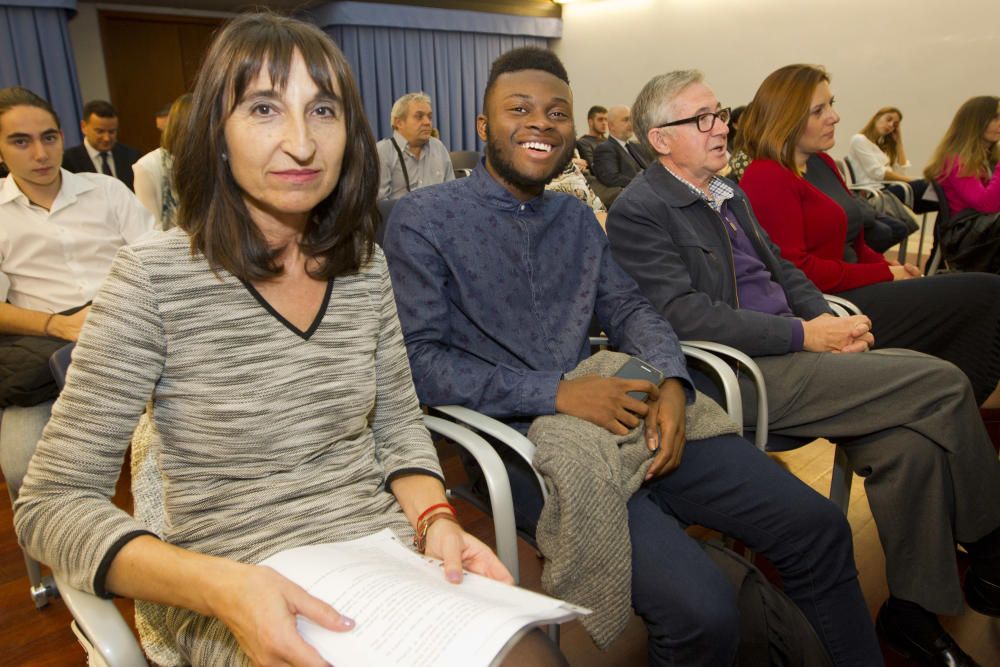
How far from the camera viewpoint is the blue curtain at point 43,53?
610 cm

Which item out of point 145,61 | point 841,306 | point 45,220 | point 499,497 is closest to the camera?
point 499,497

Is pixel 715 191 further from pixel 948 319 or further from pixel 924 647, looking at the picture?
pixel 924 647

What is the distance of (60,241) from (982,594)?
2736 millimetres

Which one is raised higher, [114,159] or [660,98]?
[660,98]

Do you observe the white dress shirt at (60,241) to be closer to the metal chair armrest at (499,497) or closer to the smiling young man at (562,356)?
the smiling young man at (562,356)

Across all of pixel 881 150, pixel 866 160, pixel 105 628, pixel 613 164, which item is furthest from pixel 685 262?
pixel 881 150

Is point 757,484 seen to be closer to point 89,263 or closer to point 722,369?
point 722,369

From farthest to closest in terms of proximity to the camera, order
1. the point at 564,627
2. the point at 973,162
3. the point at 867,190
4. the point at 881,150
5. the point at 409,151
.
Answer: the point at 881,150, the point at 409,151, the point at 867,190, the point at 973,162, the point at 564,627

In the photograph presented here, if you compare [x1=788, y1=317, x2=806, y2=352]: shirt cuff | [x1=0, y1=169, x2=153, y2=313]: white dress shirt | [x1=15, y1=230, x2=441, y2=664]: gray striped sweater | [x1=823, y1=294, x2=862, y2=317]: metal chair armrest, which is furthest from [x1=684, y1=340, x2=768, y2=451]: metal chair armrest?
[x1=0, y1=169, x2=153, y2=313]: white dress shirt

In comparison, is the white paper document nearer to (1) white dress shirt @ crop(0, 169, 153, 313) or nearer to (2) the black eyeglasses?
(2) the black eyeglasses

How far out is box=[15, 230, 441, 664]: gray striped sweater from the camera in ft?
2.71

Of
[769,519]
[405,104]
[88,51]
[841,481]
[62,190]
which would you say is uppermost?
[88,51]

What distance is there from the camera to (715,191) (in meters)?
2.03

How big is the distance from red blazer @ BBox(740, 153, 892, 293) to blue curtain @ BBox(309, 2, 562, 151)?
624 cm
